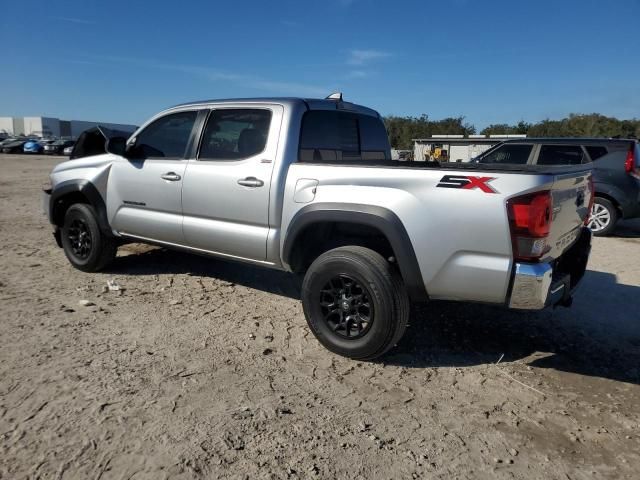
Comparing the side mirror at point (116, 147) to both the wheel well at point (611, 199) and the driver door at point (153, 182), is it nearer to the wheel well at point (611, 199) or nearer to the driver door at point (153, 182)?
the driver door at point (153, 182)

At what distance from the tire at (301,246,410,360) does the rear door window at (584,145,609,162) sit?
708 centimetres

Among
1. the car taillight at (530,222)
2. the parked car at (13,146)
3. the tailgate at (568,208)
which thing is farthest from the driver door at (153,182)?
the parked car at (13,146)

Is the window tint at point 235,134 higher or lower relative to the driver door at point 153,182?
higher

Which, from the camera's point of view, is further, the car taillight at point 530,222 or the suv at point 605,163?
the suv at point 605,163

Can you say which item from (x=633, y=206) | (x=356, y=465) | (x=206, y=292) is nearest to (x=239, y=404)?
(x=356, y=465)

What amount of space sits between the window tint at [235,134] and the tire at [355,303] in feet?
4.06

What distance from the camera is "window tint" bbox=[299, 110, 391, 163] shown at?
4145 mm

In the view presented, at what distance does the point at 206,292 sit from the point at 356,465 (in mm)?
2979

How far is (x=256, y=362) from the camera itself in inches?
138

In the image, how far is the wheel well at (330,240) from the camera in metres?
3.74

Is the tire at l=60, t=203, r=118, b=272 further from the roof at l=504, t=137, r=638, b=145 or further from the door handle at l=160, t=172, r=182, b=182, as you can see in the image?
the roof at l=504, t=137, r=638, b=145

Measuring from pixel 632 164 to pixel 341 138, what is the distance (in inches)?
250

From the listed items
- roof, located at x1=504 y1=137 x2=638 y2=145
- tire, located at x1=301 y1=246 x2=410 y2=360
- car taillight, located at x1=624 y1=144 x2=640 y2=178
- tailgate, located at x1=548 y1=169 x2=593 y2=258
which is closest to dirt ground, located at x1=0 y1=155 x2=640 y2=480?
tire, located at x1=301 y1=246 x2=410 y2=360

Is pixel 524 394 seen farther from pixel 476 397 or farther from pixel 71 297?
pixel 71 297
